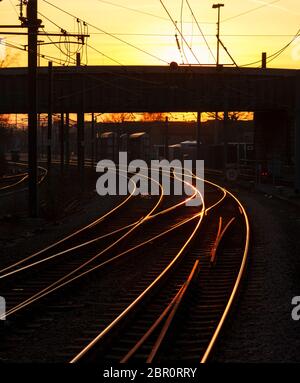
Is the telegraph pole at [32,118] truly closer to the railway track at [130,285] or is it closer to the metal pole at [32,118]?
the metal pole at [32,118]

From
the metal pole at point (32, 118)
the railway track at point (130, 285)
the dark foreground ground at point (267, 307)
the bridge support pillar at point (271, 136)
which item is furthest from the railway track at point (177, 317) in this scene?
the bridge support pillar at point (271, 136)

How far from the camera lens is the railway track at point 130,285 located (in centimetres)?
958

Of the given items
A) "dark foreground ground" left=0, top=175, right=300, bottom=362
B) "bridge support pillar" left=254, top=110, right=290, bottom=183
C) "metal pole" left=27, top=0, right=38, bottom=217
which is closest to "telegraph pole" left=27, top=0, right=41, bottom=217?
"metal pole" left=27, top=0, right=38, bottom=217

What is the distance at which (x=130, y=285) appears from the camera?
45.5ft

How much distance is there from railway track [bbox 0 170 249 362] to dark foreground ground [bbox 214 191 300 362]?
0.68m

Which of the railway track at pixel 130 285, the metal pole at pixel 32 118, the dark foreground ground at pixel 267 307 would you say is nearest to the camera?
the dark foreground ground at pixel 267 307

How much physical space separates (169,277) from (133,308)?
11.1ft

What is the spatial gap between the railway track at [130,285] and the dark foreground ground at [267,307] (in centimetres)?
68

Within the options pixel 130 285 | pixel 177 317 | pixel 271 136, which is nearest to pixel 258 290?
pixel 130 285

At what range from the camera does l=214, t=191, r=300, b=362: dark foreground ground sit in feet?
30.5

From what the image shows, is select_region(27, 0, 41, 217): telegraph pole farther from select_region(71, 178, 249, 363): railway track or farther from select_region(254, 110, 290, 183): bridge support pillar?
select_region(254, 110, 290, 183): bridge support pillar

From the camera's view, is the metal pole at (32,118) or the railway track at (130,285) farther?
the metal pole at (32,118)

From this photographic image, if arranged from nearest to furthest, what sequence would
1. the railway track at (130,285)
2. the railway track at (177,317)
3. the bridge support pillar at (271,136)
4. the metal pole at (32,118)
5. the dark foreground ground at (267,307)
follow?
the railway track at (177,317) < the dark foreground ground at (267,307) < the railway track at (130,285) < the metal pole at (32,118) < the bridge support pillar at (271,136)

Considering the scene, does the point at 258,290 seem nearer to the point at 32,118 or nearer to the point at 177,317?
the point at 177,317
